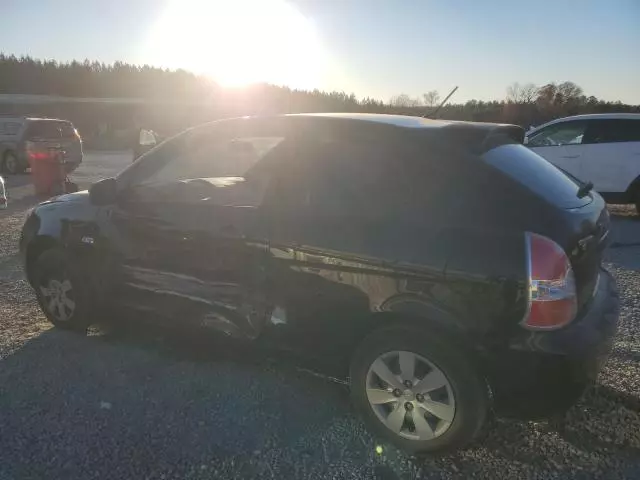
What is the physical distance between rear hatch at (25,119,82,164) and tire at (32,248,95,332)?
13115 mm

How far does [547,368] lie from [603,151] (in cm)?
895

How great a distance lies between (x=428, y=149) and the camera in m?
3.01

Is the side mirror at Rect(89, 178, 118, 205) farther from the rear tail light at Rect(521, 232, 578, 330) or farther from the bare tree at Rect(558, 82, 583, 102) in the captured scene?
the bare tree at Rect(558, 82, 583, 102)

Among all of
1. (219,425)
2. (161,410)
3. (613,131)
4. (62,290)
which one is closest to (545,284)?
(219,425)

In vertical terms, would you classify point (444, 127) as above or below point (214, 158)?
above

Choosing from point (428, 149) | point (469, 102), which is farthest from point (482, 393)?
point (469, 102)

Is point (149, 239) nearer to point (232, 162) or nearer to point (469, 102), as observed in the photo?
point (232, 162)

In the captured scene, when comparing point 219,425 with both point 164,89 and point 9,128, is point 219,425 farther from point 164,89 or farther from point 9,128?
point 164,89

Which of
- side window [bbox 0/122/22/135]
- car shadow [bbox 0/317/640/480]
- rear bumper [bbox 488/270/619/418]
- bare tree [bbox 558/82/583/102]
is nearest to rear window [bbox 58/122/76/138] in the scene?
side window [bbox 0/122/22/135]

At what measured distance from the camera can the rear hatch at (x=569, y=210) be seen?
2.68 metres

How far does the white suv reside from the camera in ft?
33.2

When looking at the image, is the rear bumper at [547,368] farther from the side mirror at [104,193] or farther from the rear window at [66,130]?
the rear window at [66,130]

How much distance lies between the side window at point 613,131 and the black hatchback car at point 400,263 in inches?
313

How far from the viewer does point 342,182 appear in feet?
10.5
